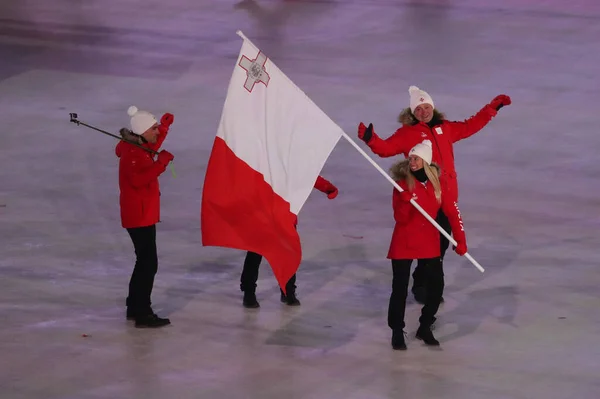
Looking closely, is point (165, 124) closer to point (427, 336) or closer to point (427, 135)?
point (427, 135)

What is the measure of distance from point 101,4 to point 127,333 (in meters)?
12.6

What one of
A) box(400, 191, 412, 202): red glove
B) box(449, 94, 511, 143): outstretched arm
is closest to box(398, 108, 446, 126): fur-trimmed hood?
box(449, 94, 511, 143): outstretched arm

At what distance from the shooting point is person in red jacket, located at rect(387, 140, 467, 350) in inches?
315

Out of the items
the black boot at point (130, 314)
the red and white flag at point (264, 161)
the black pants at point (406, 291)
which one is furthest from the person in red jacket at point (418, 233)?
the black boot at point (130, 314)

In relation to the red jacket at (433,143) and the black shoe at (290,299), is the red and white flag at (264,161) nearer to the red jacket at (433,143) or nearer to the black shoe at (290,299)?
the red jacket at (433,143)

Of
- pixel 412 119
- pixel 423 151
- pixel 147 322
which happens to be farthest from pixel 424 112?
pixel 147 322

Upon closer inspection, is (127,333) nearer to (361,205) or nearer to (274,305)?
(274,305)

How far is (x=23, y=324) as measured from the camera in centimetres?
858

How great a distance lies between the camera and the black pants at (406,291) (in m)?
8.17

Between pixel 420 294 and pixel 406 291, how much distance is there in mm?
936

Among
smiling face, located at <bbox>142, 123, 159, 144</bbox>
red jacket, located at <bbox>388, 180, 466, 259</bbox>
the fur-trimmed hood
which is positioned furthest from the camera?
the fur-trimmed hood

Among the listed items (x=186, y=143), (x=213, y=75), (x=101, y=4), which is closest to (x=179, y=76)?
(x=213, y=75)

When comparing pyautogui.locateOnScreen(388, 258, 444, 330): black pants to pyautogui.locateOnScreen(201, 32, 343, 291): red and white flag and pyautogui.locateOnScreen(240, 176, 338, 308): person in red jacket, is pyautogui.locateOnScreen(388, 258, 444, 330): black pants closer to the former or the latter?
pyautogui.locateOnScreen(201, 32, 343, 291): red and white flag

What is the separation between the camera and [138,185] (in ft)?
27.3
